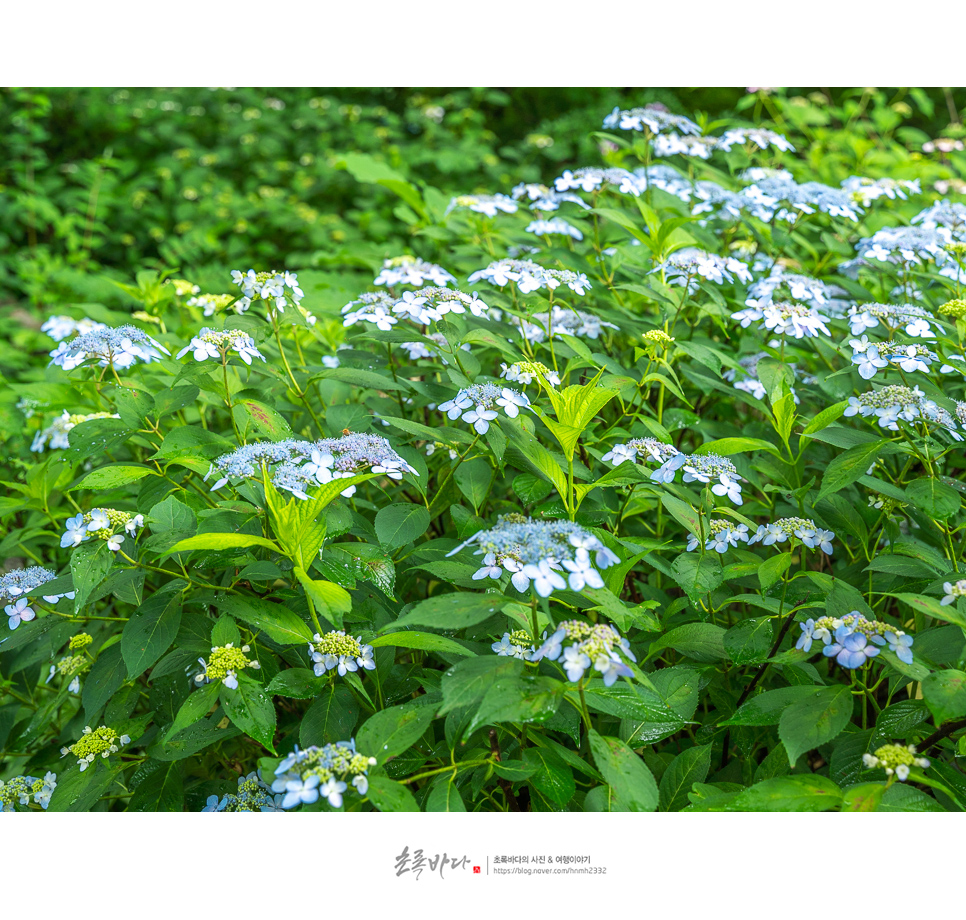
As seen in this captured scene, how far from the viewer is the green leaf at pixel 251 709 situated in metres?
1.05

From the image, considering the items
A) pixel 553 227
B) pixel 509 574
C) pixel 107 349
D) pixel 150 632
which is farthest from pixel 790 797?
pixel 553 227

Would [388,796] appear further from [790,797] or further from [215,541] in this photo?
[790,797]

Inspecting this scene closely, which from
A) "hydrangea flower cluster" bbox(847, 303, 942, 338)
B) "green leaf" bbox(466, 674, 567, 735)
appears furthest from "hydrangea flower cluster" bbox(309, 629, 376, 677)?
"hydrangea flower cluster" bbox(847, 303, 942, 338)

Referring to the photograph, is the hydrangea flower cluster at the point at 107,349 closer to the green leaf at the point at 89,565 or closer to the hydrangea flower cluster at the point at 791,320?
the green leaf at the point at 89,565

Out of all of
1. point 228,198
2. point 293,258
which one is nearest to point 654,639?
point 293,258

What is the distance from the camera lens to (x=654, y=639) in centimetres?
134

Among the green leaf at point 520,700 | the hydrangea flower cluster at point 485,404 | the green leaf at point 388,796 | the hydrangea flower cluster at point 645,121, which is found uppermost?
the hydrangea flower cluster at point 645,121

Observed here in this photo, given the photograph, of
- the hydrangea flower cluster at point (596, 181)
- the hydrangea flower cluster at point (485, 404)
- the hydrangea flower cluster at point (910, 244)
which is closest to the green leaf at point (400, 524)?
the hydrangea flower cluster at point (485, 404)

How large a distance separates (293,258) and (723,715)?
330cm

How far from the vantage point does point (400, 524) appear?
125 cm

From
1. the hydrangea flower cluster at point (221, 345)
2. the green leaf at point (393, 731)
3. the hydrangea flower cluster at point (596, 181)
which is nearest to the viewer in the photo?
the green leaf at point (393, 731)

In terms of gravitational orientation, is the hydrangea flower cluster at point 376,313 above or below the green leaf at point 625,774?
above

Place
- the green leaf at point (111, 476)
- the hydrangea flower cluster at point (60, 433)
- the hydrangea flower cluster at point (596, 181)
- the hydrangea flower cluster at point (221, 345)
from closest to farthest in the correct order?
the green leaf at point (111, 476) < the hydrangea flower cluster at point (221, 345) < the hydrangea flower cluster at point (60, 433) < the hydrangea flower cluster at point (596, 181)

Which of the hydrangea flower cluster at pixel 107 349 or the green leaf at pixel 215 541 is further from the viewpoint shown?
the hydrangea flower cluster at pixel 107 349
